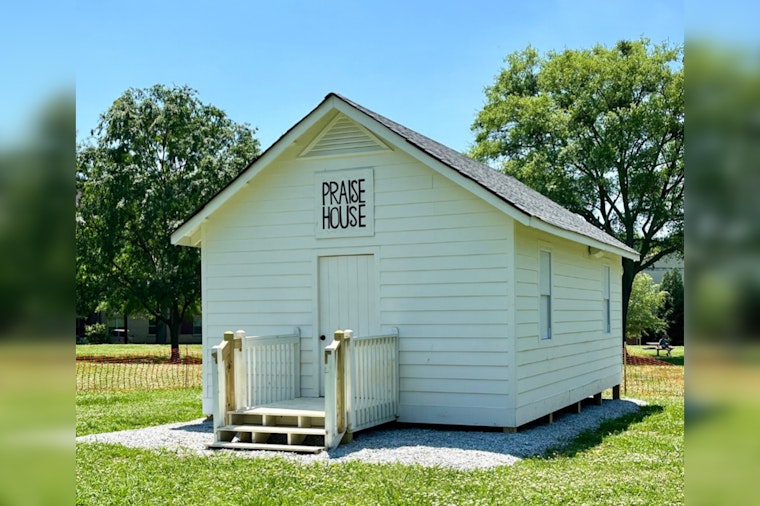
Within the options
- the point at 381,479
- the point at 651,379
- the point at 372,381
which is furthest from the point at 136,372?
A: the point at 381,479

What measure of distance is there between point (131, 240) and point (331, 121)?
78.1 ft

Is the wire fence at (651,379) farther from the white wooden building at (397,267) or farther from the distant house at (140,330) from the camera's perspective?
the distant house at (140,330)

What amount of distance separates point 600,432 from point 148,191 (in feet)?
82.2

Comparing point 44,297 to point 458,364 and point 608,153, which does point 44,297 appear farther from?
point 608,153

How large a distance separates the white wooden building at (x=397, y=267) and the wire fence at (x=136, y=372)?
9298 millimetres

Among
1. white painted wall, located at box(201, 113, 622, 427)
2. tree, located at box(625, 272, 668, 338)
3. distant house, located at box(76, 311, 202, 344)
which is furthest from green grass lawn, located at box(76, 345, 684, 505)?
distant house, located at box(76, 311, 202, 344)

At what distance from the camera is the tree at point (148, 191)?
1298 inches

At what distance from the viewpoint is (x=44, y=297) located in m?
1.88

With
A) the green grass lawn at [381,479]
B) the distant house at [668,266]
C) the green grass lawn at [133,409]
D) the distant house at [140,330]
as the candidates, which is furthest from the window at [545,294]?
the distant house at [140,330]

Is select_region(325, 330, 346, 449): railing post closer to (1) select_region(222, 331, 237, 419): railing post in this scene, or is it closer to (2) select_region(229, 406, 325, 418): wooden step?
(2) select_region(229, 406, 325, 418): wooden step

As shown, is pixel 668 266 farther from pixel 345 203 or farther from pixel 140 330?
pixel 345 203

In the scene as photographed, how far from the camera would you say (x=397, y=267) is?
39.4ft

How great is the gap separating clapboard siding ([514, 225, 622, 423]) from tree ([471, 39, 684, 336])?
1715cm

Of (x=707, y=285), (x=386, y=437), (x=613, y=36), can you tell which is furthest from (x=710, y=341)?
(x=613, y=36)
